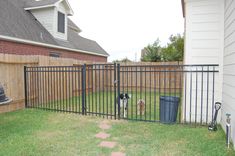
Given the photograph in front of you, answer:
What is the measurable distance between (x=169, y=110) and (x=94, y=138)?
6.42 ft

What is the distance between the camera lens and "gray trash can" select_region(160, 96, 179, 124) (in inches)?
183

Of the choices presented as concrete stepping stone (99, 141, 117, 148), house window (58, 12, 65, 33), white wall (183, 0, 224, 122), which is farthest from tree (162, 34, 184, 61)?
concrete stepping stone (99, 141, 117, 148)

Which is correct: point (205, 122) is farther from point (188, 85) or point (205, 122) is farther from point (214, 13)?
point (214, 13)

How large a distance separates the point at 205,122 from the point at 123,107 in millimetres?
2158

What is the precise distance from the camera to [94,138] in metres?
3.80

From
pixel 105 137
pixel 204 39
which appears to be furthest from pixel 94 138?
pixel 204 39

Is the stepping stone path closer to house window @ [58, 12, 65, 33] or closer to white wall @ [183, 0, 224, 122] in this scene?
white wall @ [183, 0, 224, 122]

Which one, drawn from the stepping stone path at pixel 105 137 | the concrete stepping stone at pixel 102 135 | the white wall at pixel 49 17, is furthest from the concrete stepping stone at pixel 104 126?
the white wall at pixel 49 17

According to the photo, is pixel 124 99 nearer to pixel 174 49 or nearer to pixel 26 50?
pixel 26 50

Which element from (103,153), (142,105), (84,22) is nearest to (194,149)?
(103,153)

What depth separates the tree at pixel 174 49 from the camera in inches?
618

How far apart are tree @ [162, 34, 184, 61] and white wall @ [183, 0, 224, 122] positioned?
10997 millimetres

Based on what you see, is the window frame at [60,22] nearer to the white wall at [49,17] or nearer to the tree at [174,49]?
the white wall at [49,17]

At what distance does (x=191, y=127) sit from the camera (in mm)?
4352
